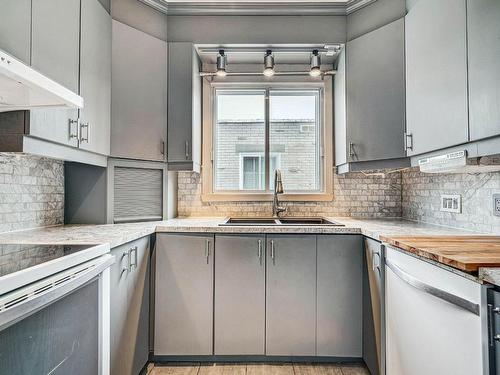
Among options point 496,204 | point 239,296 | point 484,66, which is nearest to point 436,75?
point 484,66

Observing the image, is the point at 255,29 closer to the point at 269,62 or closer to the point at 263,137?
the point at 269,62

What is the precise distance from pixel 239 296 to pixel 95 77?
5.33 ft

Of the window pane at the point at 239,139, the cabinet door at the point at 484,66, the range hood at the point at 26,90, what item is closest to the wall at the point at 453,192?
the cabinet door at the point at 484,66

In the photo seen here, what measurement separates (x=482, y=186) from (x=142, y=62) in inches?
89.6

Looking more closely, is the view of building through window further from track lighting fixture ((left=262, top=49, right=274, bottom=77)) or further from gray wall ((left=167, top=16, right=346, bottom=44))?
gray wall ((left=167, top=16, right=346, bottom=44))

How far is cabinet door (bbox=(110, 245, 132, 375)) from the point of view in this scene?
1.52 m

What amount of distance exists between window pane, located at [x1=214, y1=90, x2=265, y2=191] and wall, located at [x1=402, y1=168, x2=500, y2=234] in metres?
1.22

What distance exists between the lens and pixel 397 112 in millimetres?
2057

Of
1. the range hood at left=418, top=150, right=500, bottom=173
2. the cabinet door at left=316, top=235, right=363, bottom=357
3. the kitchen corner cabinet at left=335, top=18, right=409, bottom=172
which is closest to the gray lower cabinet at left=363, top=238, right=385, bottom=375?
the cabinet door at left=316, top=235, right=363, bottom=357

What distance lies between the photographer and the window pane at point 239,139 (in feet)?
9.18

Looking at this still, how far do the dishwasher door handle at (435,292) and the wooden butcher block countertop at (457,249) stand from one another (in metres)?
0.10

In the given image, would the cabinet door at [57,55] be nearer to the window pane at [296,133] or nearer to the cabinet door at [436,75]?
the window pane at [296,133]

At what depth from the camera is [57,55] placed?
153 centimetres

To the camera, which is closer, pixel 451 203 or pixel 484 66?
pixel 484 66
